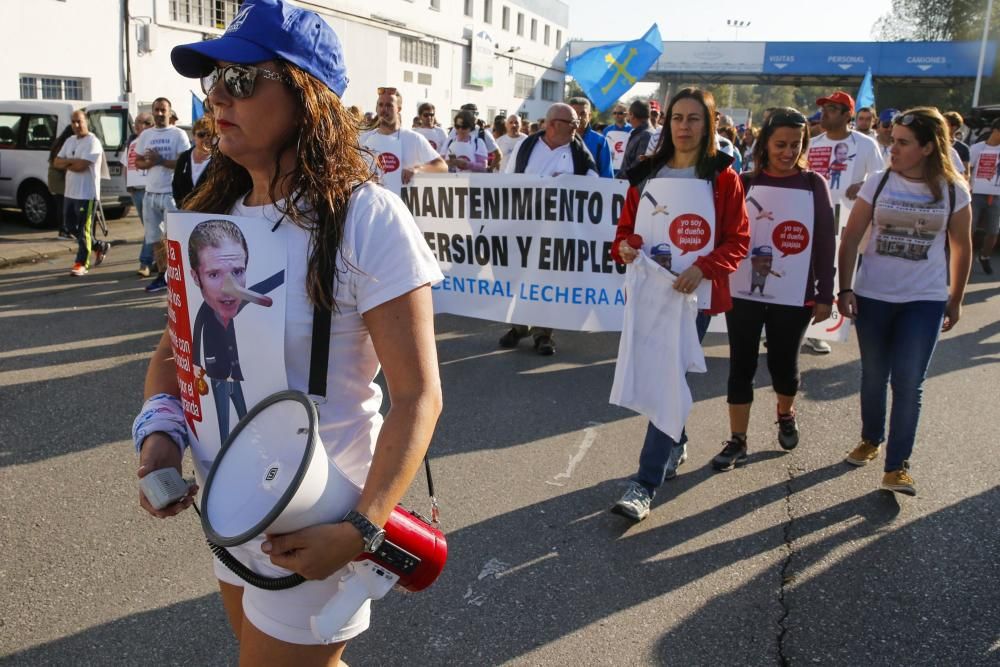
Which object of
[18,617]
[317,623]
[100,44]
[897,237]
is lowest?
[18,617]

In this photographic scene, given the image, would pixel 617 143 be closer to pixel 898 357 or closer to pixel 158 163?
pixel 158 163

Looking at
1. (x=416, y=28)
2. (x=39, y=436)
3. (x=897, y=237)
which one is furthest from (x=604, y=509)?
(x=416, y=28)

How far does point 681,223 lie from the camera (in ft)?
13.5

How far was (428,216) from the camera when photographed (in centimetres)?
747

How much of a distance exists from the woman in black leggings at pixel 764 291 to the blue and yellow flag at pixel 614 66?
6.17 m

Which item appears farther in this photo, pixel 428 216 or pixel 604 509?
pixel 428 216

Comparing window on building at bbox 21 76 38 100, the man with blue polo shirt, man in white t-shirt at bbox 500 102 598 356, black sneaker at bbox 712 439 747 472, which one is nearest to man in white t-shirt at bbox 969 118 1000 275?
the man with blue polo shirt

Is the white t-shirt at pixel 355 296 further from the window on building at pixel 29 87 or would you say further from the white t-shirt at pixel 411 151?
the window on building at pixel 29 87

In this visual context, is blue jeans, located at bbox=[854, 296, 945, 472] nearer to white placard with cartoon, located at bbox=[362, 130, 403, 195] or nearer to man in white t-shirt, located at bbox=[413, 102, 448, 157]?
white placard with cartoon, located at bbox=[362, 130, 403, 195]

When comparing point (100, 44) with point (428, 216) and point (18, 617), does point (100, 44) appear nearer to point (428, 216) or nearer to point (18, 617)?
point (428, 216)

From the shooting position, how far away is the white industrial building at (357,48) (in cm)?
1906

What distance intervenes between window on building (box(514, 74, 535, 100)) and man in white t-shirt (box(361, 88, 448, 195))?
51.8 metres

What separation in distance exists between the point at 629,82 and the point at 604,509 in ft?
25.7

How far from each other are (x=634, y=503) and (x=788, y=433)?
1.50 m
